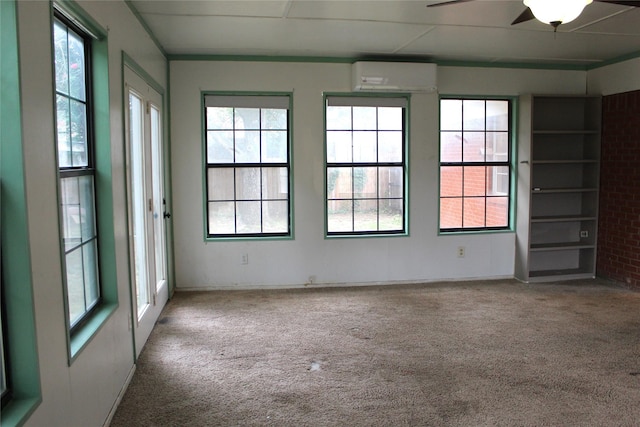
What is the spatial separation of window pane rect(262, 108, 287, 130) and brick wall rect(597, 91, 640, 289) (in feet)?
12.3

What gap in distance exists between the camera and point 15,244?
1834 mm

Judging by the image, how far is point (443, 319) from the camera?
4648mm

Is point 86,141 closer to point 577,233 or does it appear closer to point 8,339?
point 8,339

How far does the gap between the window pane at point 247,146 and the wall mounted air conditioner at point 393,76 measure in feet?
Answer: 3.99

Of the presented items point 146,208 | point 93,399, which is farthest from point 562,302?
point 93,399

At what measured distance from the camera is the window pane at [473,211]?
6.12 meters

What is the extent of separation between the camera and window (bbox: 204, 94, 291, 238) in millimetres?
5590

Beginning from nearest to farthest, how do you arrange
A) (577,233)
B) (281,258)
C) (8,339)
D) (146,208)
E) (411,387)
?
(8,339), (411,387), (146,208), (281,258), (577,233)

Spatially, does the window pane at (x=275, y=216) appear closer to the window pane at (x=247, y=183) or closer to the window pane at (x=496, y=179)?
the window pane at (x=247, y=183)

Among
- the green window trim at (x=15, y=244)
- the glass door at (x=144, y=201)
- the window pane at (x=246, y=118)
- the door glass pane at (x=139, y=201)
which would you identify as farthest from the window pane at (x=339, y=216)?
the green window trim at (x=15, y=244)

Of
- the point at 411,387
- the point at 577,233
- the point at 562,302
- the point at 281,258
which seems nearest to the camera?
the point at 411,387

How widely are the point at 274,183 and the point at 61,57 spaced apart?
3286 millimetres

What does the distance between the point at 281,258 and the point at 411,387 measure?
2740 millimetres

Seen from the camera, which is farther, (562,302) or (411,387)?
(562,302)
